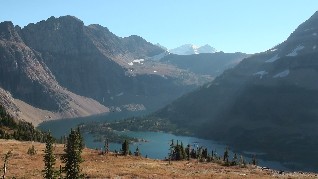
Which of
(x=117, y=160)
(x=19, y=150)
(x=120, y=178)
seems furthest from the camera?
(x=19, y=150)

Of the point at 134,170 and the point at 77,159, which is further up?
the point at 77,159

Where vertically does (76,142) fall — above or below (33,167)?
above

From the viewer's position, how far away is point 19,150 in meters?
150

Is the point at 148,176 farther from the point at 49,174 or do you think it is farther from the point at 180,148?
the point at 180,148

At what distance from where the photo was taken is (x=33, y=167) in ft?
374

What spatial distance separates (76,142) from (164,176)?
46427 mm

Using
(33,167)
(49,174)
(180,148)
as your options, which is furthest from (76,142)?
(180,148)

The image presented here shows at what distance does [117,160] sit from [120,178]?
132 feet

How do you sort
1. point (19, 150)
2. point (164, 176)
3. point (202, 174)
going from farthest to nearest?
1. point (19, 150)
2. point (202, 174)
3. point (164, 176)

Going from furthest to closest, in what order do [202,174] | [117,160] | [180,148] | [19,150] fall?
[180,148], [19,150], [117,160], [202,174]

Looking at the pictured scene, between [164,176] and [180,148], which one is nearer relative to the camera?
[164,176]

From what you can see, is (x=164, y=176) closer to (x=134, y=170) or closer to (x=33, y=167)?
(x=134, y=170)

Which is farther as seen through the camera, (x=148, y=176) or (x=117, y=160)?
(x=117, y=160)

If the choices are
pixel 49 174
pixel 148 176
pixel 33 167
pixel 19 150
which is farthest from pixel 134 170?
pixel 19 150
